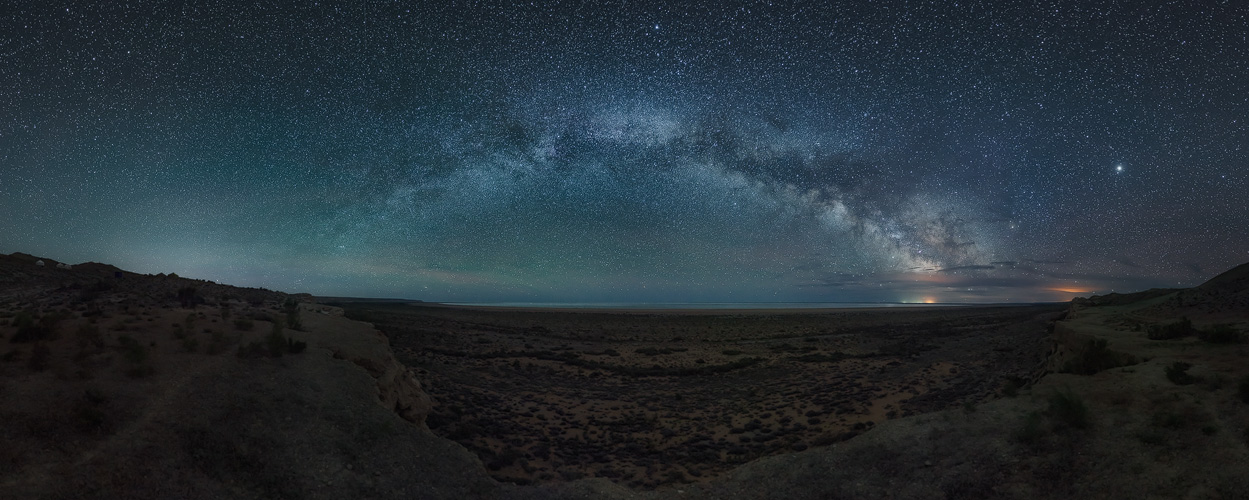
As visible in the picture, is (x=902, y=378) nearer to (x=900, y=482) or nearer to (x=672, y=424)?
(x=672, y=424)

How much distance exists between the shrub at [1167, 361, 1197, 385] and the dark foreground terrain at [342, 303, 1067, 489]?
11.8 ft

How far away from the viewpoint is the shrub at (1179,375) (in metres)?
9.25

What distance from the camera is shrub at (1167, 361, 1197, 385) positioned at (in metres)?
9.25

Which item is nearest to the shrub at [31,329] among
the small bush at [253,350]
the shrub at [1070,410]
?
the small bush at [253,350]

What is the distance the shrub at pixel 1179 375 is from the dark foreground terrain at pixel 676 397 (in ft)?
11.8

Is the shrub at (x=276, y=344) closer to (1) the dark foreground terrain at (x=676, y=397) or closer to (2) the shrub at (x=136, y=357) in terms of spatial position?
(2) the shrub at (x=136, y=357)

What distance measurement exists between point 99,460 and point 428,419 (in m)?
9.47

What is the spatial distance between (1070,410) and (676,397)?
14157mm

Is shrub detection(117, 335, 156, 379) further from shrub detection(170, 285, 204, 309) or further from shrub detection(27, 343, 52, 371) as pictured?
shrub detection(170, 285, 204, 309)

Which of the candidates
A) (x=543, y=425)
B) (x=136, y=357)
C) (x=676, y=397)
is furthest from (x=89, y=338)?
(x=676, y=397)

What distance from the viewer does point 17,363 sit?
30.5 ft

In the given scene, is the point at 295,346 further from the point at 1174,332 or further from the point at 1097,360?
the point at 1174,332

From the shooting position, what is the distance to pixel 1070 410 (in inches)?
353

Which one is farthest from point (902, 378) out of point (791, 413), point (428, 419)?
point (428, 419)
